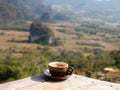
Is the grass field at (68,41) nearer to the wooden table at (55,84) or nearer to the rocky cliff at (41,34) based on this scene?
the rocky cliff at (41,34)

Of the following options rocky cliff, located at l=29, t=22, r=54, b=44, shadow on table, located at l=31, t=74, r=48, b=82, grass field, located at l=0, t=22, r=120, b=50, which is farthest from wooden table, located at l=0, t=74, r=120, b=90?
rocky cliff, located at l=29, t=22, r=54, b=44

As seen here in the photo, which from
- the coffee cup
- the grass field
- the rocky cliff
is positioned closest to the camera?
the coffee cup

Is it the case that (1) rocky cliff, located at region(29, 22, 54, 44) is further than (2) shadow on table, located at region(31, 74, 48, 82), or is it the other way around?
(1) rocky cliff, located at region(29, 22, 54, 44)

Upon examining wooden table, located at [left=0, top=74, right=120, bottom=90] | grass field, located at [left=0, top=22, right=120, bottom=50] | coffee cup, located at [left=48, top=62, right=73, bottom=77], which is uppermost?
coffee cup, located at [left=48, top=62, right=73, bottom=77]

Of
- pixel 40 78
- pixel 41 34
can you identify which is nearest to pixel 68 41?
pixel 41 34

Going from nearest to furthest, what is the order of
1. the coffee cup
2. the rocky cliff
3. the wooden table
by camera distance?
the wooden table, the coffee cup, the rocky cliff

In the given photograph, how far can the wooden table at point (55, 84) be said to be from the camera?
2448mm

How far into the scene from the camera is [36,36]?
262 ft

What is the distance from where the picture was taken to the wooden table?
2.45 m

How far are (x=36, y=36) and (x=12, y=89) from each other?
7775 cm

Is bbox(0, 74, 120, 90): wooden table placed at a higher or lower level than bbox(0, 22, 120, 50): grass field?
higher

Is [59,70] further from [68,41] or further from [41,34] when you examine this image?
[68,41]

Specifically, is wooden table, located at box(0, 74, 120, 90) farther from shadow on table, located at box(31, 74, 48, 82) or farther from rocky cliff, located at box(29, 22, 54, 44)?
rocky cliff, located at box(29, 22, 54, 44)

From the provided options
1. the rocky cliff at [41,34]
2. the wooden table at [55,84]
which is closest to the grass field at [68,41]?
the rocky cliff at [41,34]
